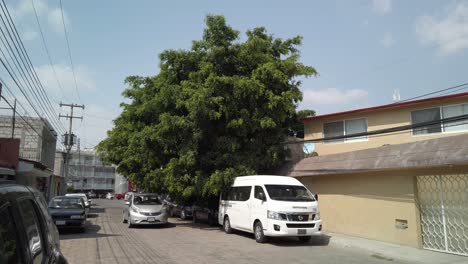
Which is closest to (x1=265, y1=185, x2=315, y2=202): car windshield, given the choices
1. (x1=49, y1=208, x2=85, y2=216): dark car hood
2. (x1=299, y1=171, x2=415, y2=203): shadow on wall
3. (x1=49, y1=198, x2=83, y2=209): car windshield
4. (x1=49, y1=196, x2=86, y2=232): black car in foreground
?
(x1=299, y1=171, x2=415, y2=203): shadow on wall

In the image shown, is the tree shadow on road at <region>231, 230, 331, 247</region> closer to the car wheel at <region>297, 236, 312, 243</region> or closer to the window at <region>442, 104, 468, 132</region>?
the car wheel at <region>297, 236, 312, 243</region>

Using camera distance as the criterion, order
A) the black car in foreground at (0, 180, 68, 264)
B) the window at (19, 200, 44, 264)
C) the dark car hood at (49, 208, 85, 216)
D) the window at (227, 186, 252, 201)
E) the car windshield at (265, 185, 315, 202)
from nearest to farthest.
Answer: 1. the black car in foreground at (0, 180, 68, 264)
2. the window at (19, 200, 44, 264)
3. the car windshield at (265, 185, 315, 202)
4. the window at (227, 186, 252, 201)
5. the dark car hood at (49, 208, 85, 216)

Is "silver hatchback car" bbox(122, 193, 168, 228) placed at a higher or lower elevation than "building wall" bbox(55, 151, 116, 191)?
lower

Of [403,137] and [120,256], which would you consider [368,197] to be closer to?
[403,137]

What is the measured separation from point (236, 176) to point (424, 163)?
8047 millimetres

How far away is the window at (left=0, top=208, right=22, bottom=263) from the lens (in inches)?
103

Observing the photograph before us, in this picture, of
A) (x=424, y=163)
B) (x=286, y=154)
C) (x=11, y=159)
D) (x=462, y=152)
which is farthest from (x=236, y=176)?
(x=11, y=159)

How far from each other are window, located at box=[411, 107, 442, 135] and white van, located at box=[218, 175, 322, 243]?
18.4 ft

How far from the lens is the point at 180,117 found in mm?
18328

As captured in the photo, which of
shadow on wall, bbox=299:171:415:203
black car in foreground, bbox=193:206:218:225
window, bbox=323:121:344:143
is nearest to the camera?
shadow on wall, bbox=299:171:415:203

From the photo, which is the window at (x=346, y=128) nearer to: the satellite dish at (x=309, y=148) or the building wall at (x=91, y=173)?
the satellite dish at (x=309, y=148)

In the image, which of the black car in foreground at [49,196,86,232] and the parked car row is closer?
the parked car row

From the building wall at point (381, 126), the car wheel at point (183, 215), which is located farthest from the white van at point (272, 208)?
the car wheel at point (183, 215)

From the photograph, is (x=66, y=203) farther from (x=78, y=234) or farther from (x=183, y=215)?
(x=183, y=215)
